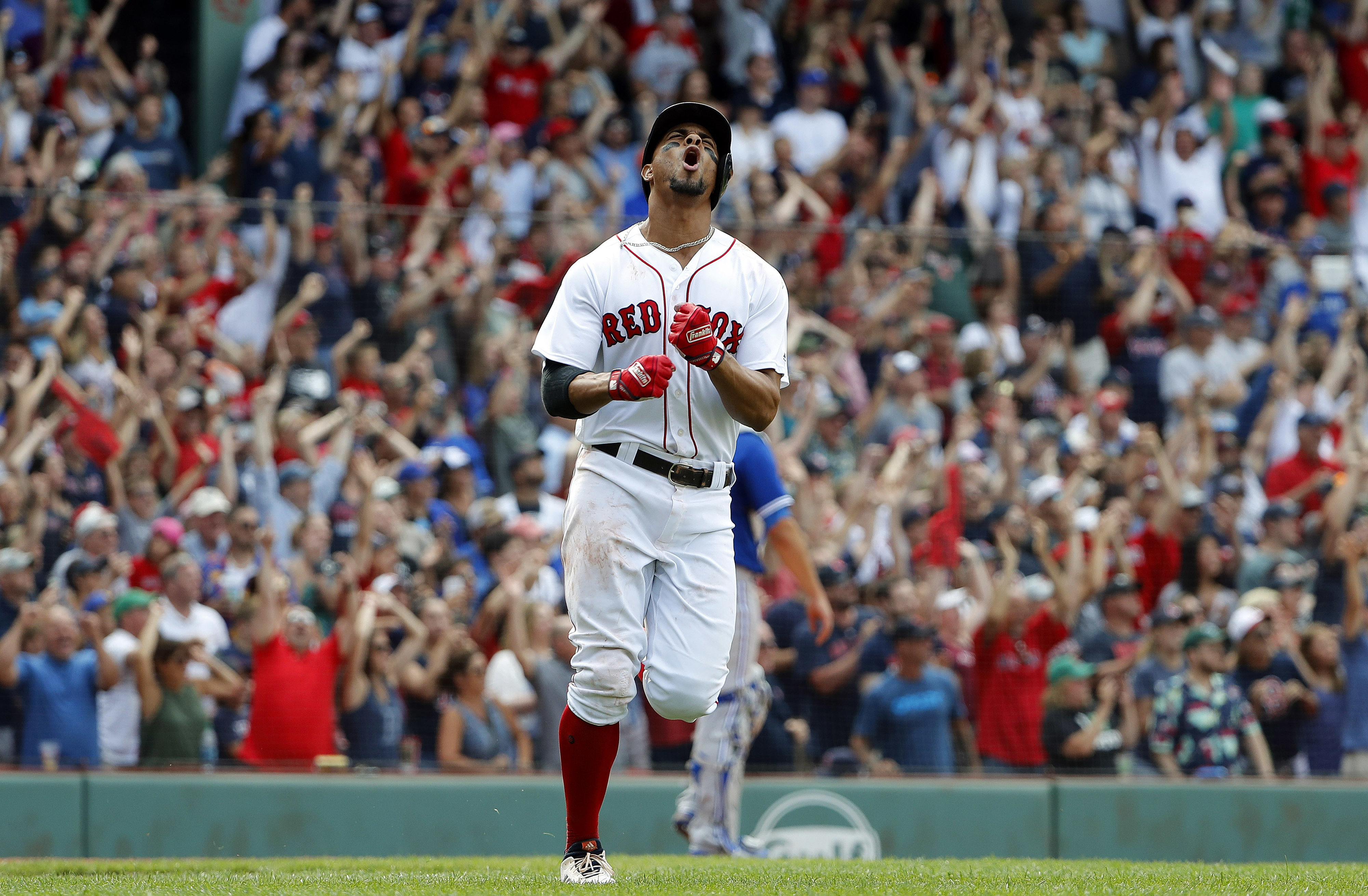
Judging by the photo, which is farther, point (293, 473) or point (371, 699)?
point (293, 473)

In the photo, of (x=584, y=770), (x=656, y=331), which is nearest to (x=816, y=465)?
(x=656, y=331)

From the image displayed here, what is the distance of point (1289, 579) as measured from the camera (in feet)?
32.0

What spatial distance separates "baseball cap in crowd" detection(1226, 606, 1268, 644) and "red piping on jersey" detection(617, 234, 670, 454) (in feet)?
18.7

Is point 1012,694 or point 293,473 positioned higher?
point 293,473

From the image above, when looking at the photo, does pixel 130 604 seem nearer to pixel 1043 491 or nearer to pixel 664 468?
pixel 664 468

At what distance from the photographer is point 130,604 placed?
26.7 feet

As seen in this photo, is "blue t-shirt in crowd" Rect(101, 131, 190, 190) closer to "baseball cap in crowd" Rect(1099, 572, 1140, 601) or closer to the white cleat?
"baseball cap in crowd" Rect(1099, 572, 1140, 601)

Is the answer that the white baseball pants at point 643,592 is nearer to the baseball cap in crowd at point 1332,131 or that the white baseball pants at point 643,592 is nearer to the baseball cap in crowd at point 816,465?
the baseball cap in crowd at point 816,465

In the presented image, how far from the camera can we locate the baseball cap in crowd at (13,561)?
8.16m

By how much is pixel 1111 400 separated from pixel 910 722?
119 inches

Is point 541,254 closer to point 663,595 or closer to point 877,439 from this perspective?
point 877,439

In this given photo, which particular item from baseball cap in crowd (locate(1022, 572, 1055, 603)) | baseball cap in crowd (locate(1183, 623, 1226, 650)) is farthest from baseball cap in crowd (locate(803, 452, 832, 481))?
baseball cap in crowd (locate(1183, 623, 1226, 650))

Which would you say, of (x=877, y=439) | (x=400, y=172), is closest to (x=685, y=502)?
(x=877, y=439)

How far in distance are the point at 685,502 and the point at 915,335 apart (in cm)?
609
